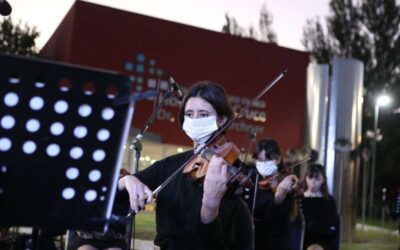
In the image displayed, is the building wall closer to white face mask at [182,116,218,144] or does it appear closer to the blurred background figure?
the blurred background figure

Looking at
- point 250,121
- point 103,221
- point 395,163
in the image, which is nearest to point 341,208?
point 250,121

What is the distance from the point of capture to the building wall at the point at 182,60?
1123cm

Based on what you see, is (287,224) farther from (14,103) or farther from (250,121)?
(250,121)

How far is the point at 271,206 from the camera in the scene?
4.89m

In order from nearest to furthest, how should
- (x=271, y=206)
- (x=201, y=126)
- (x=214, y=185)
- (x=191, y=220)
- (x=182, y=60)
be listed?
(x=214, y=185) < (x=191, y=220) < (x=201, y=126) < (x=271, y=206) < (x=182, y=60)

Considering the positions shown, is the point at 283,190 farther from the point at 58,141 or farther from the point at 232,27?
the point at 232,27

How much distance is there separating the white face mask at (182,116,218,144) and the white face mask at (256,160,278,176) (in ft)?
7.12

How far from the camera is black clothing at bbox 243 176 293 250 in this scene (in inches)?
192

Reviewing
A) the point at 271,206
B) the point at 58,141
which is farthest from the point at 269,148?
the point at 58,141

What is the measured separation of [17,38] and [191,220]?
15557 millimetres

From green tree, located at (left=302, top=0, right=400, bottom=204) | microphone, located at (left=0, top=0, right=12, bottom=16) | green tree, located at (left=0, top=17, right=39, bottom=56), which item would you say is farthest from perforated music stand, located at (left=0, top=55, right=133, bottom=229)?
green tree, located at (left=302, top=0, right=400, bottom=204)

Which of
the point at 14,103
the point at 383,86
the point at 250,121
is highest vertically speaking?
the point at 383,86

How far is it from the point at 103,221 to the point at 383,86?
27.1m

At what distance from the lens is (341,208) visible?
38.8 feet
